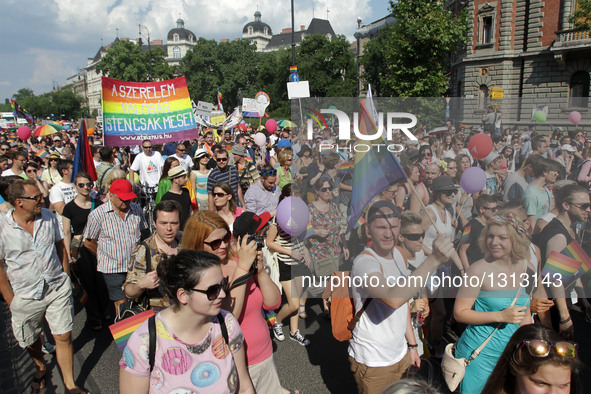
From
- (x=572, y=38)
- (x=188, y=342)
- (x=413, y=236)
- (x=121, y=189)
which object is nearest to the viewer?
(x=188, y=342)

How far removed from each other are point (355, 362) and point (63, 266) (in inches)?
103

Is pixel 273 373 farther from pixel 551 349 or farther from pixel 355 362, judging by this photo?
pixel 551 349

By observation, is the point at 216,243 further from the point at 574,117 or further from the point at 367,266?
the point at 574,117

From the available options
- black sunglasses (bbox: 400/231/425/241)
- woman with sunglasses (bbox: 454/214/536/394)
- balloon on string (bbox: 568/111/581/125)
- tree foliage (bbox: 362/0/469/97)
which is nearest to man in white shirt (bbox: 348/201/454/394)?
black sunglasses (bbox: 400/231/425/241)

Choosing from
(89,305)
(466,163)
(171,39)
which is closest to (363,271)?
(466,163)

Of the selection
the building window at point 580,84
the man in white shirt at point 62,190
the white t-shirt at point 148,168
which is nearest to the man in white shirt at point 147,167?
the white t-shirt at point 148,168

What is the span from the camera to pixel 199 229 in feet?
8.51

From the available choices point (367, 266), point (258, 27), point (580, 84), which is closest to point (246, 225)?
point (367, 266)

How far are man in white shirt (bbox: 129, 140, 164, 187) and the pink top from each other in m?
6.10

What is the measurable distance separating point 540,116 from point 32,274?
4.14 metres

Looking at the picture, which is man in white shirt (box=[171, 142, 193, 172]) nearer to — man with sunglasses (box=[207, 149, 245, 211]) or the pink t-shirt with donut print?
man with sunglasses (box=[207, 149, 245, 211])

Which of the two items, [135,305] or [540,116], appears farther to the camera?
[540,116]

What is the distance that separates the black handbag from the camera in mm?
2469

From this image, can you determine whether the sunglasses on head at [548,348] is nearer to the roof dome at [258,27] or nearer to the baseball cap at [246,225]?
the baseball cap at [246,225]
